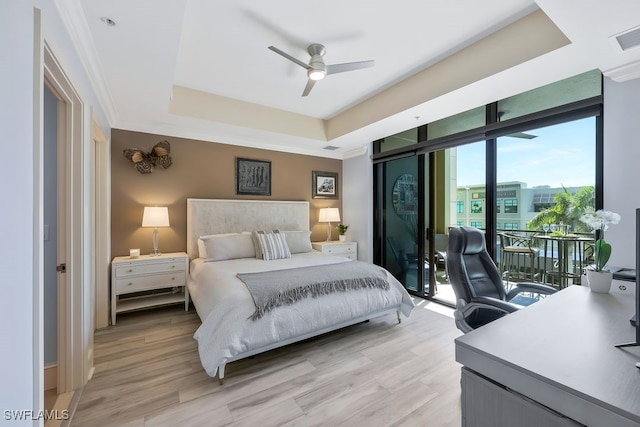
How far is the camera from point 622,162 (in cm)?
217

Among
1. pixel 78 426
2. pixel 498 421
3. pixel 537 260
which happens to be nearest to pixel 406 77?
pixel 537 260

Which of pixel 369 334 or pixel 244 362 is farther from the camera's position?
pixel 369 334

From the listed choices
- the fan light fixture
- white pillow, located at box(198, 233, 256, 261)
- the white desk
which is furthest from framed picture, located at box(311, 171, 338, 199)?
the white desk

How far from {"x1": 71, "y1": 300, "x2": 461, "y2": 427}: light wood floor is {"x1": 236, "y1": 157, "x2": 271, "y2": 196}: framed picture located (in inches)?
87.4

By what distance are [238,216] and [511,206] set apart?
3.70m

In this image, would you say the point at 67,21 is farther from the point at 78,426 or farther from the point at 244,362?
the point at 244,362

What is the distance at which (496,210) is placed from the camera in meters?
3.19

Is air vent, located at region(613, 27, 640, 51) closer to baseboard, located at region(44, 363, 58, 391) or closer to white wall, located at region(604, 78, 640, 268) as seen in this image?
white wall, located at region(604, 78, 640, 268)

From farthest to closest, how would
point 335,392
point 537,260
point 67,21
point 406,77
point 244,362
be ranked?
point 537,260 → point 406,77 → point 244,362 → point 335,392 → point 67,21

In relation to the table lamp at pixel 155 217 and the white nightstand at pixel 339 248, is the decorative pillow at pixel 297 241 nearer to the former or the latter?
the white nightstand at pixel 339 248

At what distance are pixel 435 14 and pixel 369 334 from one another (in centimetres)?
300

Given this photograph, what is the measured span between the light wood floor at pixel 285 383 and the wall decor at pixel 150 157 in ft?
6.58

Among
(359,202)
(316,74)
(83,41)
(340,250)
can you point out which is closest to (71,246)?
(83,41)
